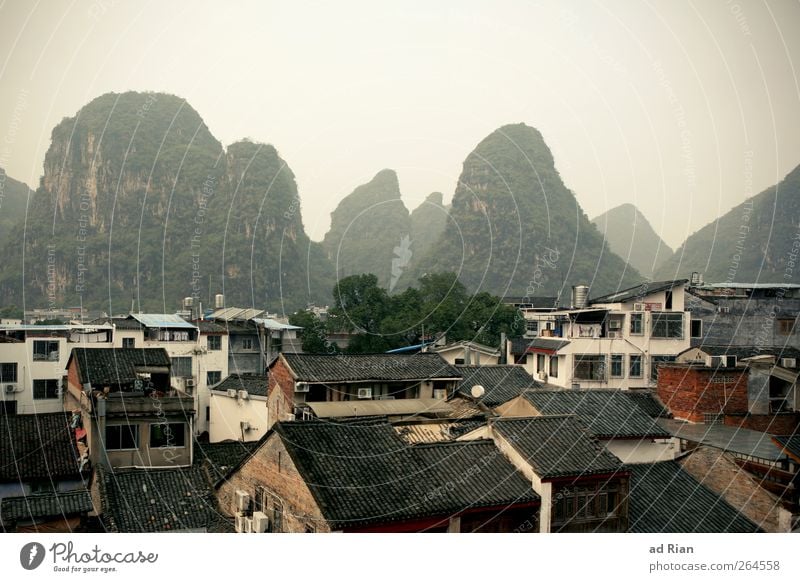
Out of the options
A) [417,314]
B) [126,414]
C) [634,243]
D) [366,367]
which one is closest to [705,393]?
[366,367]

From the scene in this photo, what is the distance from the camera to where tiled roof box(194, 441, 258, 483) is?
5.78 meters

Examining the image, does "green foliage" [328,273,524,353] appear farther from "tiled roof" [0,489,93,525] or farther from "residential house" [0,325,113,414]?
"tiled roof" [0,489,93,525]

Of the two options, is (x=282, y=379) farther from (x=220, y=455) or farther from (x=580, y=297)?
(x=580, y=297)

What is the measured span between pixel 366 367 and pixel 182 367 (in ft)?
13.3

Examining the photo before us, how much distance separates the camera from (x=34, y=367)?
25.6 ft

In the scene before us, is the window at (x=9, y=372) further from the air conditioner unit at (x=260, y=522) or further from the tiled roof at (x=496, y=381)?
the air conditioner unit at (x=260, y=522)

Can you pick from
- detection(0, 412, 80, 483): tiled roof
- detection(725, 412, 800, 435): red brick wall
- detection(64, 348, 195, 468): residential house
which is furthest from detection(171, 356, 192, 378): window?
detection(725, 412, 800, 435): red brick wall

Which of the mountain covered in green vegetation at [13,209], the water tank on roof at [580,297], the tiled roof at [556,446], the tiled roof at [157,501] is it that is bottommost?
the tiled roof at [157,501]

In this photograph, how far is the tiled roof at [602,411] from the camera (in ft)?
15.8

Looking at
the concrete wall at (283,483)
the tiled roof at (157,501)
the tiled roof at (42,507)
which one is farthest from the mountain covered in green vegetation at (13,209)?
the concrete wall at (283,483)

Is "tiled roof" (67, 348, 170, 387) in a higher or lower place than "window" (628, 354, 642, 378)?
higher

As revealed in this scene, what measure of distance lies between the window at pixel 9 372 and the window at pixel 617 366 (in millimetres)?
7422

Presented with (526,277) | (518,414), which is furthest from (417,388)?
(526,277)

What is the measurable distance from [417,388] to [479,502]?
270cm
